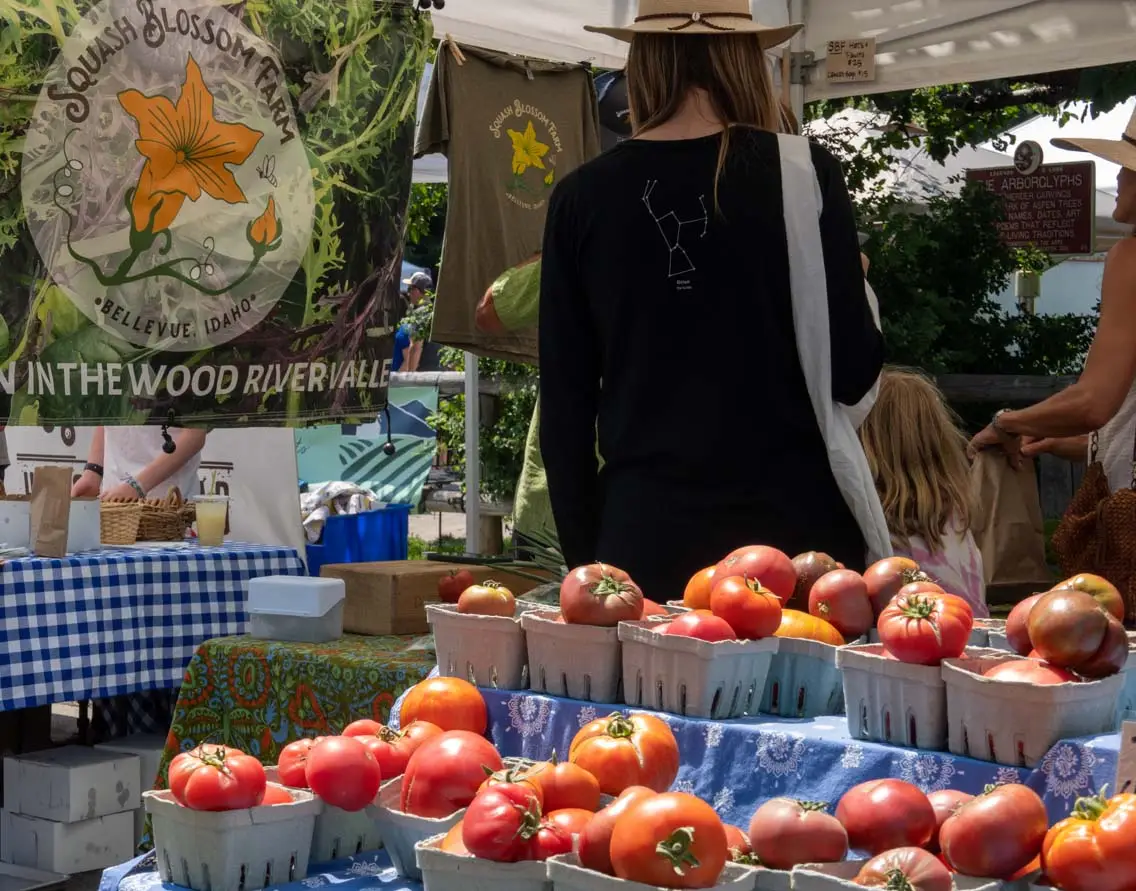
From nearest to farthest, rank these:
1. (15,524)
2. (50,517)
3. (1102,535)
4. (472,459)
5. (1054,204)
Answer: (1102,535)
(50,517)
(15,524)
(472,459)
(1054,204)

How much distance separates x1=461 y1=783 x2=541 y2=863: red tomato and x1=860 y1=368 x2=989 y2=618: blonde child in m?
2.11

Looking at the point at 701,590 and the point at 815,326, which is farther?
the point at 815,326

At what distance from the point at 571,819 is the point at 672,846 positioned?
208mm

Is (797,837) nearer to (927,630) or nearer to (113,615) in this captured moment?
(927,630)

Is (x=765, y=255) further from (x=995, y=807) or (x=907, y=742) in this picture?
(x=995, y=807)

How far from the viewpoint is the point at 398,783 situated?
201 centimetres

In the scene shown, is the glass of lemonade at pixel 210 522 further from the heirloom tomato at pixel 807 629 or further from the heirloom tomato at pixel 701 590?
the heirloom tomato at pixel 807 629

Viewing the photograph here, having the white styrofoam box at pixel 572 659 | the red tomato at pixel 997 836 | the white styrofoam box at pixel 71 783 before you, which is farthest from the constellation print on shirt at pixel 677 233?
the white styrofoam box at pixel 71 783

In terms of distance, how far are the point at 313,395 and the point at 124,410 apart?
652mm

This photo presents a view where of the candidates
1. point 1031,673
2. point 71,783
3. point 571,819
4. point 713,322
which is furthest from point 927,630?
point 71,783

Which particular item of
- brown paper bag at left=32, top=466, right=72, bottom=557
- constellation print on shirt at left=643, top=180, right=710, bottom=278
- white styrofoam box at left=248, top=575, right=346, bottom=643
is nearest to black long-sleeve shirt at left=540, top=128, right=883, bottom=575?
constellation print on shirt at left=643, top=180, right=710, bottom=278

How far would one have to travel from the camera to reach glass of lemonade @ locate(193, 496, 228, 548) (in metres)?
5.11

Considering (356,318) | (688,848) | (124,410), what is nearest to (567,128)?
(356,318)

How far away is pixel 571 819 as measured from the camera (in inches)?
68.8
